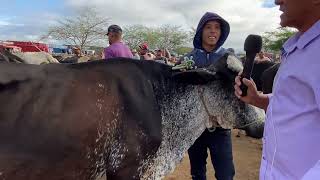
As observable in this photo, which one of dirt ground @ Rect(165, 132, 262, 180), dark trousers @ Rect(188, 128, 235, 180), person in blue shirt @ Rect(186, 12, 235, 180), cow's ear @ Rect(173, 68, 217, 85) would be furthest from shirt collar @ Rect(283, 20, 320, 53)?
dirt ground @ Rect(165, 132, 262, 180)

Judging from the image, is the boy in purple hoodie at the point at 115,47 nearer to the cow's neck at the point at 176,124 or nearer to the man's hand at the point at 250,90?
the cow's neck at the point at 176,124

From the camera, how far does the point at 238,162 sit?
707 centimetres

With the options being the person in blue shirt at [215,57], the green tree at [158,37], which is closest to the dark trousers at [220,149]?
the person in blue shirt at [215,57]

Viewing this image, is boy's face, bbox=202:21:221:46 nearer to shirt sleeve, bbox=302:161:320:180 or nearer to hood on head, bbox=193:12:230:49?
hood on head, bbox=193:12:230:49

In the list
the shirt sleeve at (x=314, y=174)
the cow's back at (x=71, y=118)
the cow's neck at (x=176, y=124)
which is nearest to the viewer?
the shirt sleeve at (x=314, y=174)

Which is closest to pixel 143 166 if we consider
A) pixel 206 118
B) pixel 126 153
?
pixel 126 153

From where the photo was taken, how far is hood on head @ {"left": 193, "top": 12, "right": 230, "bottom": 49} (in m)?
3.87

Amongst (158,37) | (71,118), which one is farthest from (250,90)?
(158,37)

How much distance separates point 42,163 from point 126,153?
0.58m

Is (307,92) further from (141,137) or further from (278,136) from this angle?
(141,137)

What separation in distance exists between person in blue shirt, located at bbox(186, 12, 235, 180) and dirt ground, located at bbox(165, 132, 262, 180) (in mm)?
2159

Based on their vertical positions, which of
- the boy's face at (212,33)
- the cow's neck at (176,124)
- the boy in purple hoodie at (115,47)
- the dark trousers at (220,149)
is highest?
the boy's face at (212,33)

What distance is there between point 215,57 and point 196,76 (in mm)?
555

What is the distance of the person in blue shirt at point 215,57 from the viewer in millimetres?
3846
